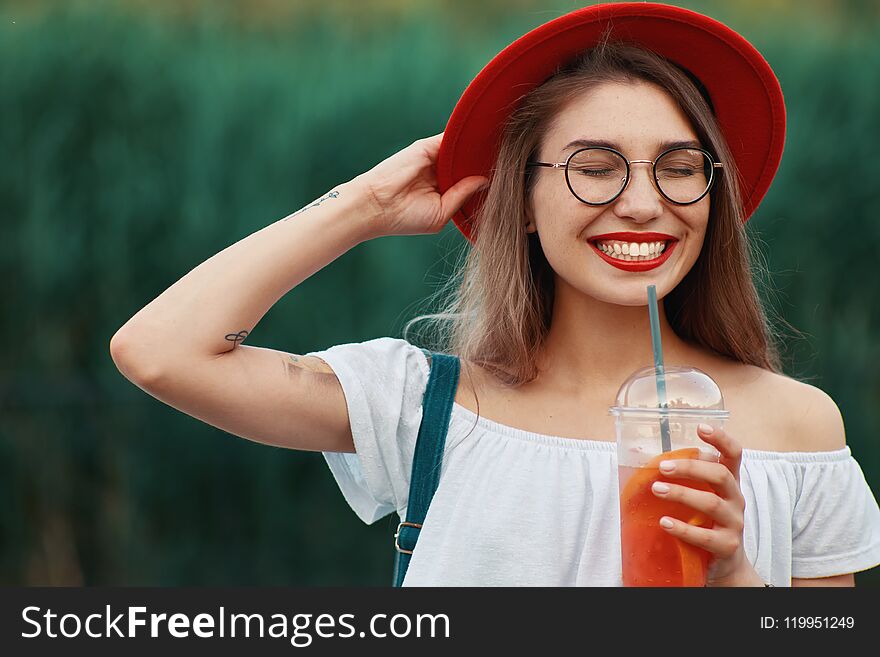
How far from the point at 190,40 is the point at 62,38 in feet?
1.68

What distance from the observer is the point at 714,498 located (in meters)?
1.64

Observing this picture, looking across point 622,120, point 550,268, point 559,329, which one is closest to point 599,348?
point 559,329

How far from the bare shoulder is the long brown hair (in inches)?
4.5

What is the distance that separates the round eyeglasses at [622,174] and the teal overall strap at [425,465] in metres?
0.47

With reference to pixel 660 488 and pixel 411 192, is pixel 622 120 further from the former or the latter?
pixel 660 488

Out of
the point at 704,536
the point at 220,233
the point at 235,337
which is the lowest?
the point at 704,536

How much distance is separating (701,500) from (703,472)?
4 centimetres

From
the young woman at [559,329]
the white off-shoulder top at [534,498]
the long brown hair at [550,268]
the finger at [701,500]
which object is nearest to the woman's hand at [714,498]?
the finger at [701,500]

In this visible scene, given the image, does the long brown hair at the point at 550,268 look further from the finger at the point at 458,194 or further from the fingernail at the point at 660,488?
the fingernail at the point at 660,488

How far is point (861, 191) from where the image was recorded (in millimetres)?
4574

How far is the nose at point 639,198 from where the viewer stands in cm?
201

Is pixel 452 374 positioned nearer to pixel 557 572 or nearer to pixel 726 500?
pixel 557 572

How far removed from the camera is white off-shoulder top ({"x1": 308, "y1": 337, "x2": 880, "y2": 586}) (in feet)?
6.55

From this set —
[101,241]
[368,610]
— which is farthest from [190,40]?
[368,610]
